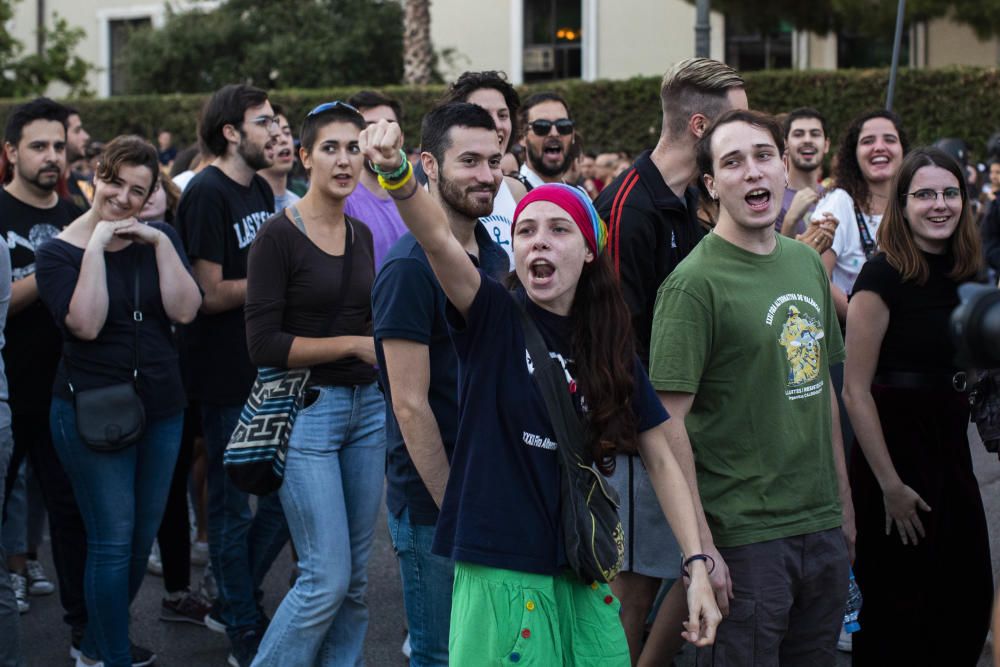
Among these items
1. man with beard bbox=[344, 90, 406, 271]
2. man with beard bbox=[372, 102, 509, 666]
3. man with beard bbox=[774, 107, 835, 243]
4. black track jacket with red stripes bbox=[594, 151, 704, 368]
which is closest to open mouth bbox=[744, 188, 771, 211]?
black track jacket with red stripes bbox=[594, 151, 704, 368]

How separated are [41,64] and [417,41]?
10.1 m

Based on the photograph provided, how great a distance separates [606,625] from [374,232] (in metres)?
2.89

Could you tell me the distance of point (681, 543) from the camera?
3.45 meters

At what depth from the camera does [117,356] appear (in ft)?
17.5

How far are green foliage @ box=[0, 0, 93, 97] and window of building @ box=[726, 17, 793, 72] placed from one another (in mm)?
14359

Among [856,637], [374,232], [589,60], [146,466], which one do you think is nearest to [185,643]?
[146,466]

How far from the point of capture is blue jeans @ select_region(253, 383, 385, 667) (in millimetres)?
4500

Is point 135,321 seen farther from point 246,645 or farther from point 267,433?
point 246,645

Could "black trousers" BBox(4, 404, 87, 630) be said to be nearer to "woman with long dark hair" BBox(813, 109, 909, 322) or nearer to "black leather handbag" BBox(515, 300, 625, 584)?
"black leather handbag" BBox(515, 300, 625, 584)

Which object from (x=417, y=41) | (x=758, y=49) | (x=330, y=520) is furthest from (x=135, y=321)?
(x=758, y=49)

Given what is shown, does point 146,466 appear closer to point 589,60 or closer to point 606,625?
point 606,625

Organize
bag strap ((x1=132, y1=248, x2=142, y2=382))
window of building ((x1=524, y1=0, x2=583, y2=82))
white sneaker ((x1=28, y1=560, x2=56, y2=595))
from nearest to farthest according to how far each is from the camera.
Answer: bag strap ((x1=132, y1=248, x2=142, y2=382))
white sneaker ((x1=28, y1=560, x2=56, y2=595))
window of building ((x1=524, y1=0, x2=583, y2=82))

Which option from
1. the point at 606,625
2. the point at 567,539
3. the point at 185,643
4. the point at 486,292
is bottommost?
the point at 185,643

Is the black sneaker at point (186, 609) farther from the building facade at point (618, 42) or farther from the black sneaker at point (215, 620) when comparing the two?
the building facade at point (618, 42)
